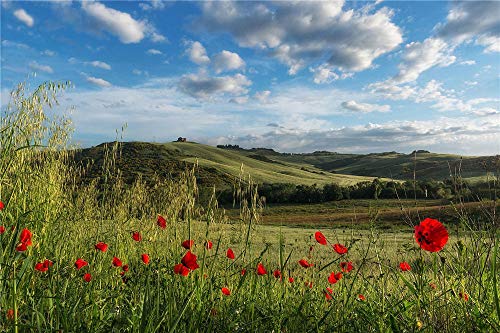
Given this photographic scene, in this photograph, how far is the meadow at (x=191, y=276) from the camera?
86.7 inches

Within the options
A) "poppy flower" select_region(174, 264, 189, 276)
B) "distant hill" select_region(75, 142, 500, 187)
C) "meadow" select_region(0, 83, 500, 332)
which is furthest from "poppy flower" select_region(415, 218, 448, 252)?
A: "poppy flower" select_region(174, 264, 189, 276)

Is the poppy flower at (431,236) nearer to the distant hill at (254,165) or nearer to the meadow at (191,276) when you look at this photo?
the meadow at (191,276)

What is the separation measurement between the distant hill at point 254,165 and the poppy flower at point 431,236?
35.6 inches

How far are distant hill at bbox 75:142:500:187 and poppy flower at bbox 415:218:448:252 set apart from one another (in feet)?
2.97

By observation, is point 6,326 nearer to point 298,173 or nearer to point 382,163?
point 298,173

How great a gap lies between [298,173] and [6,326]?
2719 inches

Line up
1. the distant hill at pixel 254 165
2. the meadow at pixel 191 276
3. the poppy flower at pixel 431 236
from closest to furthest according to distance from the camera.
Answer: the poppy flower at pixel 431 236, the meadow at pixel 191 276, the distant hill at pixel 254 165

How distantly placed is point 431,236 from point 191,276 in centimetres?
207

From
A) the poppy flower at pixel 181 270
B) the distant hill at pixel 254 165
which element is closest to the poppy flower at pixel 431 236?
the distant hill at pixel 254 165

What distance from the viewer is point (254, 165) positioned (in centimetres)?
7181

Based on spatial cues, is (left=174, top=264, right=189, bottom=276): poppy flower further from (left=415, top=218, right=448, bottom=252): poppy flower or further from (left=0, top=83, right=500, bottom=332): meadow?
(left=415, top=218, right=448, bottom=252): poppy flower

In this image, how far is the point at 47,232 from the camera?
4.26m

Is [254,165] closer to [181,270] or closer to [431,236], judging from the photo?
[181,270]

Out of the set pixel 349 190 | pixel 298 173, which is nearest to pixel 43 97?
pixel 349 190
